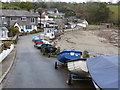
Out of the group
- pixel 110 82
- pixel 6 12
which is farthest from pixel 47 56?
pixel 6 12

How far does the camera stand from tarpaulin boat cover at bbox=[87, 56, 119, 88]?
6281 millimetres

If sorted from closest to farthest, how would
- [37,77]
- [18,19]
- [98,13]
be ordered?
[37,77], [18,19], [98,13]

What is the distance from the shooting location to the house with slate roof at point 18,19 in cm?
Result: 4025

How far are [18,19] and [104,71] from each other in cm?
3809

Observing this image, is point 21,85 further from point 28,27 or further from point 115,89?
point 28,27

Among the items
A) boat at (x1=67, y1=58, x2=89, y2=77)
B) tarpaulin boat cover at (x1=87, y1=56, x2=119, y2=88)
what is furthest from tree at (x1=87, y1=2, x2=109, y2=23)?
tarpaulin boat cover at (x1=87, y1=56, x2=119, y2=88)

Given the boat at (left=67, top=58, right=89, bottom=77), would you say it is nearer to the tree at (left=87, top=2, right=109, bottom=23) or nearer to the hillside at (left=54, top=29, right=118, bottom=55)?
the hillside at (left=54, top=29, right=118, bottom=55)

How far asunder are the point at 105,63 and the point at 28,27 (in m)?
39.0

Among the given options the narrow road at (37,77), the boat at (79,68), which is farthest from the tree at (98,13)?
the boat at (79,68)

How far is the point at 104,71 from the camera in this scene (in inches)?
292

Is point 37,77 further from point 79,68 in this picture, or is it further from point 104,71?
point 104,71

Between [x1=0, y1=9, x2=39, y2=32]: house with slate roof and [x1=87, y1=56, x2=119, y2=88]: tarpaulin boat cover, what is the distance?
33.3 m

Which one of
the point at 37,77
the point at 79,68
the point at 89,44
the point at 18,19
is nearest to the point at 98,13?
the point at 18,19

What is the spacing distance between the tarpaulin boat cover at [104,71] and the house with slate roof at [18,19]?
3330 cm
